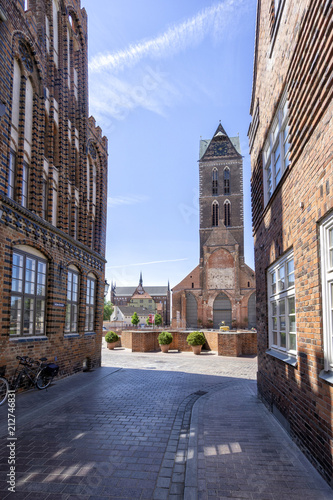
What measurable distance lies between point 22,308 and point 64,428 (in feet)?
13.1

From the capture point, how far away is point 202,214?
2295 inches

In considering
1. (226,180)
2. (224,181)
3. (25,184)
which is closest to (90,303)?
(25,184)

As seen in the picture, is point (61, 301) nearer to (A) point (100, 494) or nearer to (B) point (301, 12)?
(A) point (100, 494)

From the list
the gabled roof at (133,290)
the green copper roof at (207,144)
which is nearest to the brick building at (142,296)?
the gabled roof at (133,290)

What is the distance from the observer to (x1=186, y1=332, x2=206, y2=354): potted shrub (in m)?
21.3

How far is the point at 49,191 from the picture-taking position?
11172 mm

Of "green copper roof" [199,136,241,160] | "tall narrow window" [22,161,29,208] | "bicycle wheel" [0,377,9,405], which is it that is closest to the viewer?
"bicycle wheel" [0,377,9,405]

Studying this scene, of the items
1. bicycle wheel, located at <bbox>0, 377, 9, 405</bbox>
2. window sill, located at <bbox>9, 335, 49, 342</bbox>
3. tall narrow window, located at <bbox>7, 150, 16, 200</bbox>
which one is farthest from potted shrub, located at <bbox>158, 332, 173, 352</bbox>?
tall narrow window, located at <bbox>7, 150, 16, 200</bbox>

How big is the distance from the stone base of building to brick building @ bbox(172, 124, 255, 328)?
81.2 ft

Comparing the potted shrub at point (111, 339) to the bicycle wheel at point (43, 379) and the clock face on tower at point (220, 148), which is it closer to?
the bicycle wheel at point (43, 379)

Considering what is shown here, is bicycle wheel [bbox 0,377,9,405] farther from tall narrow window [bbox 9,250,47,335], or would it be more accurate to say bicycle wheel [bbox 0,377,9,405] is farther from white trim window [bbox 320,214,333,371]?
white trim window [bbox 320,214,333,371]

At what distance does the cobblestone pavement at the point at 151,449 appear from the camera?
389cm

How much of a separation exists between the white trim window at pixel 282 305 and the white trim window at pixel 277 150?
1634mm

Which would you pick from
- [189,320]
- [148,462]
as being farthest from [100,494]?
[189,320]
